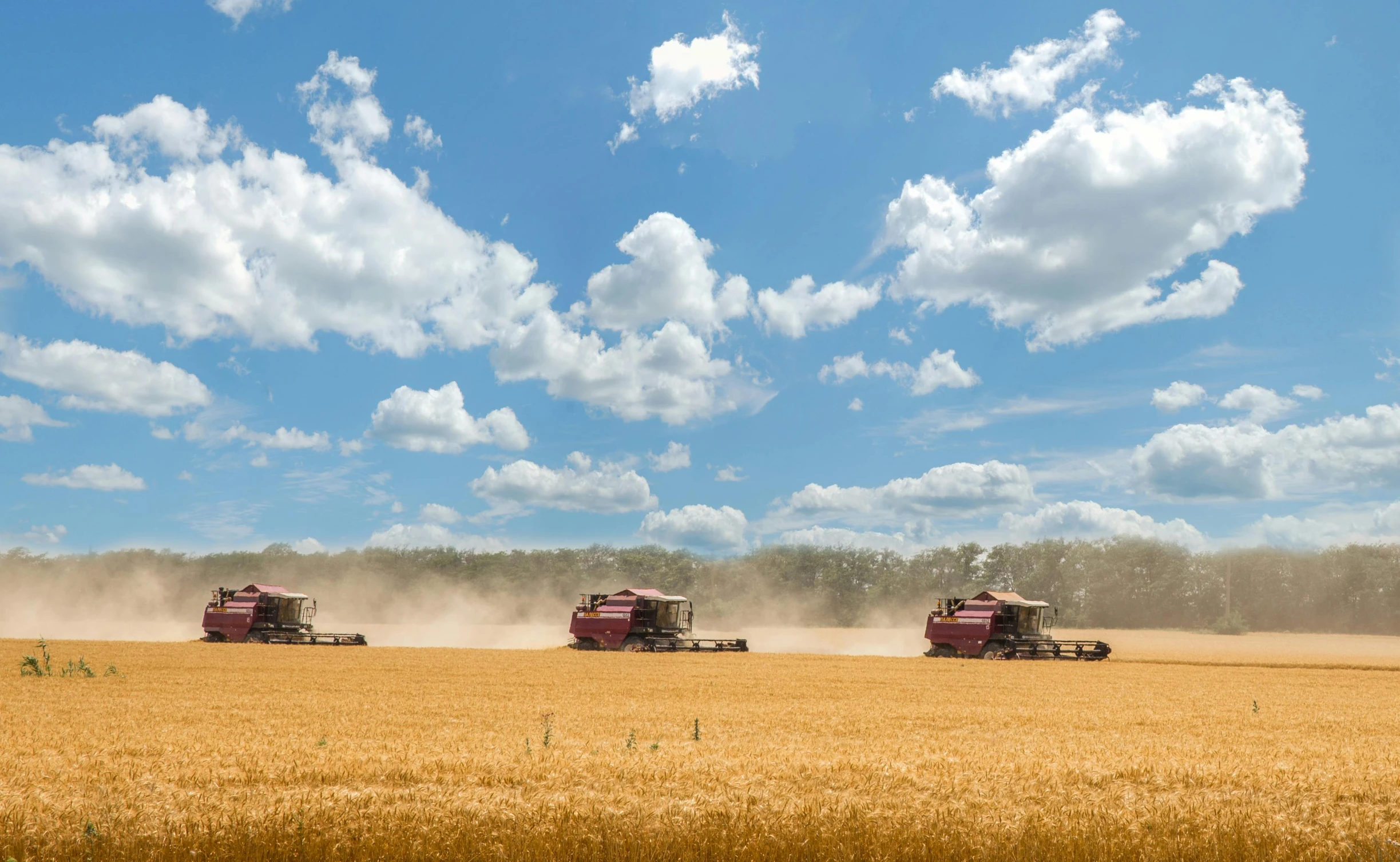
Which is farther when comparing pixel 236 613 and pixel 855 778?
pixel 236 613

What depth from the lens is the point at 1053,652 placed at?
47.2m

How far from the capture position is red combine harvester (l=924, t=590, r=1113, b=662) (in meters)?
47.0

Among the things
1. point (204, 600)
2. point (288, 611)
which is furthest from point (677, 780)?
point (204, 600)

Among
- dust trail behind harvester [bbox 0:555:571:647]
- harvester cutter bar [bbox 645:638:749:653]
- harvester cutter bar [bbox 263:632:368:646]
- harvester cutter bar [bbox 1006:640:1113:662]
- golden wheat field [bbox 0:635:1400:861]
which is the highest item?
golden wheat field [bbox 0:635:1400:861]

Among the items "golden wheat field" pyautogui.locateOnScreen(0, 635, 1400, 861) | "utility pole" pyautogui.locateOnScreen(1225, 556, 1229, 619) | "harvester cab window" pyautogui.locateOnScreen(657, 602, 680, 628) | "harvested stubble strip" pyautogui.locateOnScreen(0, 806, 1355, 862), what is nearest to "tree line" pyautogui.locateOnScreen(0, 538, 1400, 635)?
"utility pole" pyautogui.locateOnScreen(1225, 556, 1229, 619)

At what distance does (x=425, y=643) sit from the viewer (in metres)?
69.3

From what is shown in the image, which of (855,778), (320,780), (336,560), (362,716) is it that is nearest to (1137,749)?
(855,778)

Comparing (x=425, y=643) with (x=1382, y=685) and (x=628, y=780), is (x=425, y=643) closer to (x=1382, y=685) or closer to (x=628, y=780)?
(x=1382, y=685)

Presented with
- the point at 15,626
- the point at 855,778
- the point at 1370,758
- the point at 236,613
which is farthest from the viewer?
the point at 15,626

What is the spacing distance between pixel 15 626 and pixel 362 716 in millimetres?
85724

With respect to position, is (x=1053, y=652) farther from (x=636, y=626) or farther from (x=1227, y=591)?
(x=1227, y=591)

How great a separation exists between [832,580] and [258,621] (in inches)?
3423

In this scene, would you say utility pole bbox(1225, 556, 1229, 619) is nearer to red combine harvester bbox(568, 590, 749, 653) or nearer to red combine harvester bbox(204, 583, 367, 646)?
red combine harvester bbox(568, 590, 749, 653)

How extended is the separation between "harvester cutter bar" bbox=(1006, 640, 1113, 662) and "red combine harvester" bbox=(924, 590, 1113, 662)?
0.10 feet
